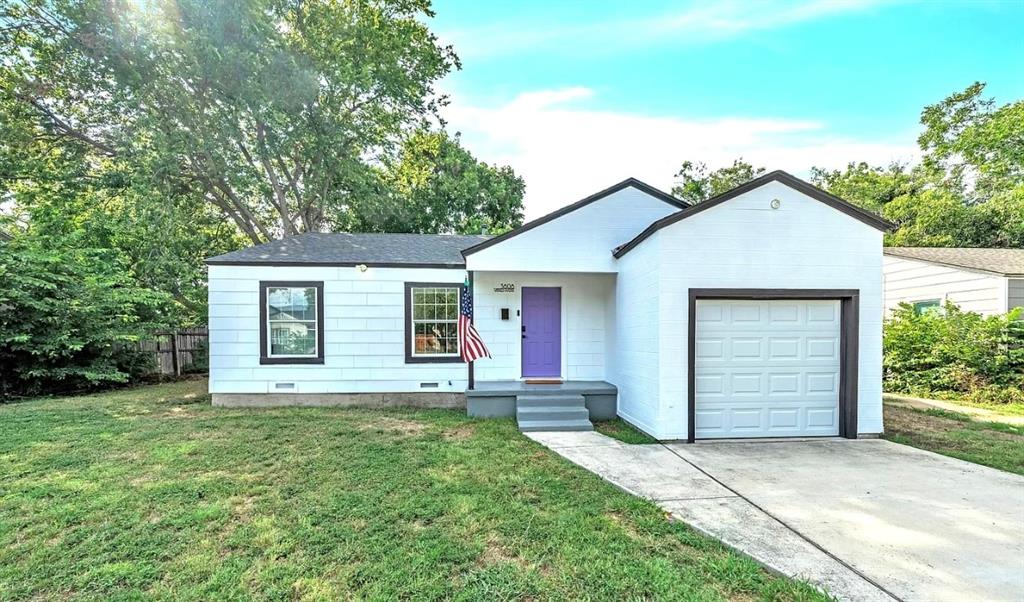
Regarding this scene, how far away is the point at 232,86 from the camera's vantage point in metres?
11.0

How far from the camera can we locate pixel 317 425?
255 inches

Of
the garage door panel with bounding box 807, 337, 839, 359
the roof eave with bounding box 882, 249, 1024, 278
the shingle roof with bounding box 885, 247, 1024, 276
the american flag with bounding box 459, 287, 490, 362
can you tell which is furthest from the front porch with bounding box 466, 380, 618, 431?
the shingle roof with bounding box 885, 247, 1024, 276

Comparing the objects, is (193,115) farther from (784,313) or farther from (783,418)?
(783,418)

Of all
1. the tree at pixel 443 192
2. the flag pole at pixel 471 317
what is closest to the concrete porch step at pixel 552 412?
the flag pole at pixel 471 317

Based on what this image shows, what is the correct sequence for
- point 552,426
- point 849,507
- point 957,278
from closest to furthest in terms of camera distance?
point 849,507
point 552,426
point 957,278

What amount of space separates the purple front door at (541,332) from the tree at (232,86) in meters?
8.21

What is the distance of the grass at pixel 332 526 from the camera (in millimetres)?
2592

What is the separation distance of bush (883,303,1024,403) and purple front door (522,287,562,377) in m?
8.03

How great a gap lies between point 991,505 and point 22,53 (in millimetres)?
19704

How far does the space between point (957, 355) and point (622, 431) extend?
27.0 feet

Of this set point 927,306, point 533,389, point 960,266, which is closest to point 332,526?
point 533,389

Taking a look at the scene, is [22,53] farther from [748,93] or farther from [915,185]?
[915,185]

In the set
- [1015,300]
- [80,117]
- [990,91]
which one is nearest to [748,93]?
[1015,300]

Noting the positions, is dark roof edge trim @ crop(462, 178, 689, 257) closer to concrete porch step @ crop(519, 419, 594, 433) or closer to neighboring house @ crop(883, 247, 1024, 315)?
concrete porch step @ crop(519, 419, 594, 433)
